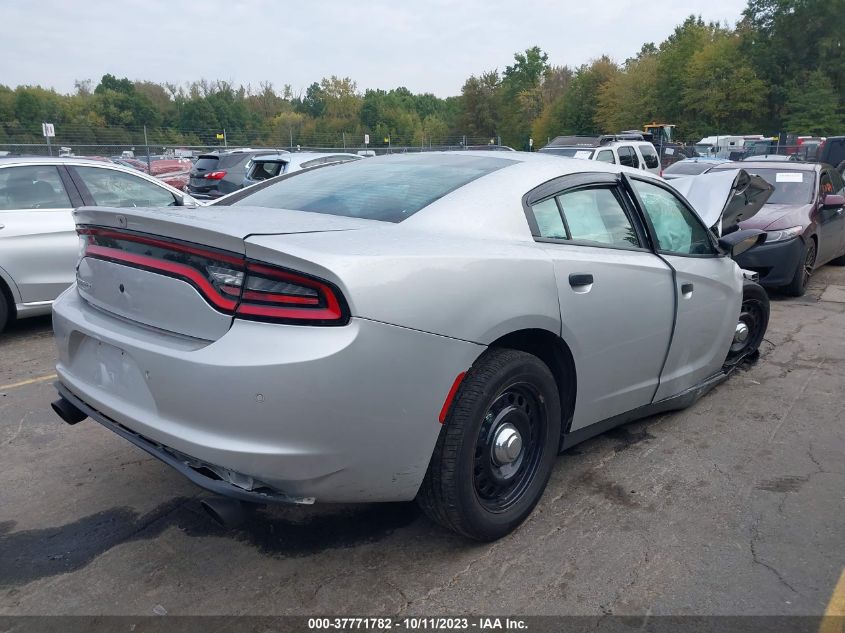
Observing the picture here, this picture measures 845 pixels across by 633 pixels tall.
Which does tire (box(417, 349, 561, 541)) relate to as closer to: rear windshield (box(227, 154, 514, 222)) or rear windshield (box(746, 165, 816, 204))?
rear windshield (box(227, 154, 514, 222))

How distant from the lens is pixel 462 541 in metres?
2.86

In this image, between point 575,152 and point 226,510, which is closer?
point 226,510

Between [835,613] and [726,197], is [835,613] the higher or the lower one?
the lower one

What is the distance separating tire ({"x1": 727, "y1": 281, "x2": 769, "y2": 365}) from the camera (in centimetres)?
483

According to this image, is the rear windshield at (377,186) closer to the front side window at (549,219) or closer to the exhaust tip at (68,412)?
the front side window at (549,219)

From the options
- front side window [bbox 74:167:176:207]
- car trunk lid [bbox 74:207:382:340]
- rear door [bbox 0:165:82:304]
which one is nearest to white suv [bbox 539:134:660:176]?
front side window [bbox 74:167:176:207]

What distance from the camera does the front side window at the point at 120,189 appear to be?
6566 mm

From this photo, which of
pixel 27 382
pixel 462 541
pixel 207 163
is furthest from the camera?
pixel 207 163

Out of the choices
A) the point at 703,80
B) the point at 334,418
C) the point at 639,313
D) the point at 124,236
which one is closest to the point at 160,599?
the point at 334,418

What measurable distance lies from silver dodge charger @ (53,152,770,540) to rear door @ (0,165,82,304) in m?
3.44

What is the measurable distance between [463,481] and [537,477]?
57 cm

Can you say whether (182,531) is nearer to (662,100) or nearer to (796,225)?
(796,225)

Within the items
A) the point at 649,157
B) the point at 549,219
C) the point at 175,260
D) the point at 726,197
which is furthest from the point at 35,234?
the point at 649,157

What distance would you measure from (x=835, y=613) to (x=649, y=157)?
1629 centimetres
